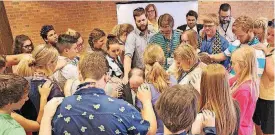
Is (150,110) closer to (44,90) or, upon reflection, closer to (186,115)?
(186,115)

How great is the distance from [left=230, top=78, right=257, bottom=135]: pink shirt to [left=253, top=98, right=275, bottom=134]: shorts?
2.29 feet

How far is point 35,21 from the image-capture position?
6.14 meters

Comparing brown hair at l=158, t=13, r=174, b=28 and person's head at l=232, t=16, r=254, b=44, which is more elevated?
brown hair at l=158, t=13, r=174, b=28

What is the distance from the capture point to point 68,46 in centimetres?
327

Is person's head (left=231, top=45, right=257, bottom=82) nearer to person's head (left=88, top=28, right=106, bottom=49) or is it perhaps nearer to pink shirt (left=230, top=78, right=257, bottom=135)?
pink shirt (left=230, top=78, right=257, bottom=135)

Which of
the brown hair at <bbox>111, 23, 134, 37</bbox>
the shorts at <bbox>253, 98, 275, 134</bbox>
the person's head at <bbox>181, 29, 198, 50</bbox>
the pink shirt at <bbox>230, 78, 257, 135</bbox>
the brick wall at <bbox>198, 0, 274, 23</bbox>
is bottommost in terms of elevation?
the shorts at <bbox>253, 98, 275, 134</bbox>

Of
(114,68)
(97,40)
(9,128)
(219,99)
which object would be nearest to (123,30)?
(97,40)

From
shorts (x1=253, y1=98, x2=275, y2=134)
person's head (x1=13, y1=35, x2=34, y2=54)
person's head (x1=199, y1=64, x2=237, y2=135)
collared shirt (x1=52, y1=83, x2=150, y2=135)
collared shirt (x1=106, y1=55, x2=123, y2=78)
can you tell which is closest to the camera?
collared shirt (x1=52, y1=83, x2=150, y2=135)

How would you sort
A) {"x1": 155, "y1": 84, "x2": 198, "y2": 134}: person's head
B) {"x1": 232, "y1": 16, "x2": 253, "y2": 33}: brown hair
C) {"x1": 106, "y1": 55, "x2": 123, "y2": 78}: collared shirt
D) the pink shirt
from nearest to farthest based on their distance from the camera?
{"x1": 155, "y1": 84, "x2": 198, "y2": 134}: person's head → the pink shirt → {"x1": 232, "y1": 16, "x2": 253, "y2": 33}: brown hair → {"x1": 106, "y1": 55, "x2": 123, "y2": 78}: collared shirt

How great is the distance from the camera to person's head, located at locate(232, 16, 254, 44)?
3141 mm

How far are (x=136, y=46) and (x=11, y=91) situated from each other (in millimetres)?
2379

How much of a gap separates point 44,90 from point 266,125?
1989mm

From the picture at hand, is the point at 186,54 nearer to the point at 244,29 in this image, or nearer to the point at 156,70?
the point at 156,70

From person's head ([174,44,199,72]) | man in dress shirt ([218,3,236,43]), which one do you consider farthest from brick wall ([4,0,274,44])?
person's head ([174,44,199,72])
